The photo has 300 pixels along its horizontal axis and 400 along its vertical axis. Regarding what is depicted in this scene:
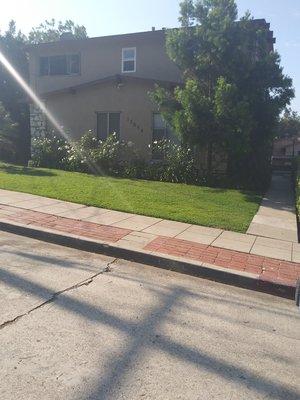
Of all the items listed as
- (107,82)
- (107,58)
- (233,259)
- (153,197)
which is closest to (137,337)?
(233,259)

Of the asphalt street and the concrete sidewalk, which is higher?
the concrete sidewalk

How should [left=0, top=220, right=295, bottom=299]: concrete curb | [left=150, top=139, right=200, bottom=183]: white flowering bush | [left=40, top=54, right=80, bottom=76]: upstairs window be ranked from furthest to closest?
[left=40, top=54, right=80, bottom=76]: upstairs window < [left=150, top=139, right=200, bottom=183]: white flowering bush < [left=0, top=220, right=295, bottom=299]: concrete curb

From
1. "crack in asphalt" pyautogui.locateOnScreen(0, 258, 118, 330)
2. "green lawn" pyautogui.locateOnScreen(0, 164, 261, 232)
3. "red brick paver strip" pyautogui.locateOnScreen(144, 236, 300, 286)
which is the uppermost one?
"green lawn" pyautogui.locateOnScreen(0, 164, 261, 232)

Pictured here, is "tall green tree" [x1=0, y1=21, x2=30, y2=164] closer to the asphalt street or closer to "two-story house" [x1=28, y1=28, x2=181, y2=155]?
"two-story house" [x1=28, y1=28, x2=181, y2=155]

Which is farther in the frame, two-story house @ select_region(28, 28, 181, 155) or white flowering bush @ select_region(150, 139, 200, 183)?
two-story house @ select_region(28, 28, 181, 155)

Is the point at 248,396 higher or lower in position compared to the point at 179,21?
lower

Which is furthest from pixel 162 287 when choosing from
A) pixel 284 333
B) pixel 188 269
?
pixel 284 333

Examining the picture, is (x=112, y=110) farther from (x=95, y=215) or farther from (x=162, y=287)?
(x=162, y=287)

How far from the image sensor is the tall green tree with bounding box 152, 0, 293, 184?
12970mm

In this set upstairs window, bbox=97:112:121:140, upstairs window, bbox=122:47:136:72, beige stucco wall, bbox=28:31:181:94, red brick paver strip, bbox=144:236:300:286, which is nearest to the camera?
red brick paver strip, bbox=144:236:300:286

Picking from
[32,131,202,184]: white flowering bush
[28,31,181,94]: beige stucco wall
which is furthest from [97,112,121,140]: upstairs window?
[28,31,181,94]: beige stucco wall

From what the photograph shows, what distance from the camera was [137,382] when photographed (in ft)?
10.0

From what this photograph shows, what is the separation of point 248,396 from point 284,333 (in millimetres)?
1240

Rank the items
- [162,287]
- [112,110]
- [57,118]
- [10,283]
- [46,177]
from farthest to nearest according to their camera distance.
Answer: [57,118]
[112,110]
[46,177]
[162,287]
[10,283]
